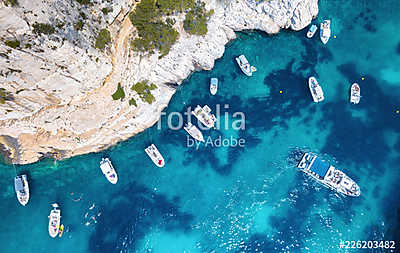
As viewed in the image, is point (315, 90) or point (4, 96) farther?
point (315, 90)

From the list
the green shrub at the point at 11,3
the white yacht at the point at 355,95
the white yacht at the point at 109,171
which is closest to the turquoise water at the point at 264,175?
the white yacht at the point at 109,171

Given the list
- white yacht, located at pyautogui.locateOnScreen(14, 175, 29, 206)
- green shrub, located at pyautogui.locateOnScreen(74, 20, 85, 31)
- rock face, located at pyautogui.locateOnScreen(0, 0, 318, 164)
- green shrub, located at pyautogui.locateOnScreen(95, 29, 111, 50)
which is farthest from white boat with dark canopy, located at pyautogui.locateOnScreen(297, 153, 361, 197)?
white yacht, located at pyautogui.locateOnScreen(14, 175, 29, 206)

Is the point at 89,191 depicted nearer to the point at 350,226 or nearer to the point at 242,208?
the point at 242,208

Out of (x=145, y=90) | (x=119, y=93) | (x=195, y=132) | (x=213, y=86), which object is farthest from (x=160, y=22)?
(x=195, y=132)

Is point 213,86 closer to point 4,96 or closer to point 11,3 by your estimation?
point 11,3

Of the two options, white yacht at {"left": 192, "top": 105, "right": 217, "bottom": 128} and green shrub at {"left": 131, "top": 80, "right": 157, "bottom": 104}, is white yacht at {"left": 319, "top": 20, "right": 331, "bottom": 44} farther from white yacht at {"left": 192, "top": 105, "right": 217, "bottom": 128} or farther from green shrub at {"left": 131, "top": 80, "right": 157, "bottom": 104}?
green shrub at {"left": 131, "top": 80, "right": 157, "bottom": 104}

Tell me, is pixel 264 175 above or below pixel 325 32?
below

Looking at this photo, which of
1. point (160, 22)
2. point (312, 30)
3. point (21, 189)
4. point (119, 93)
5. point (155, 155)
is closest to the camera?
point (160, 22)
